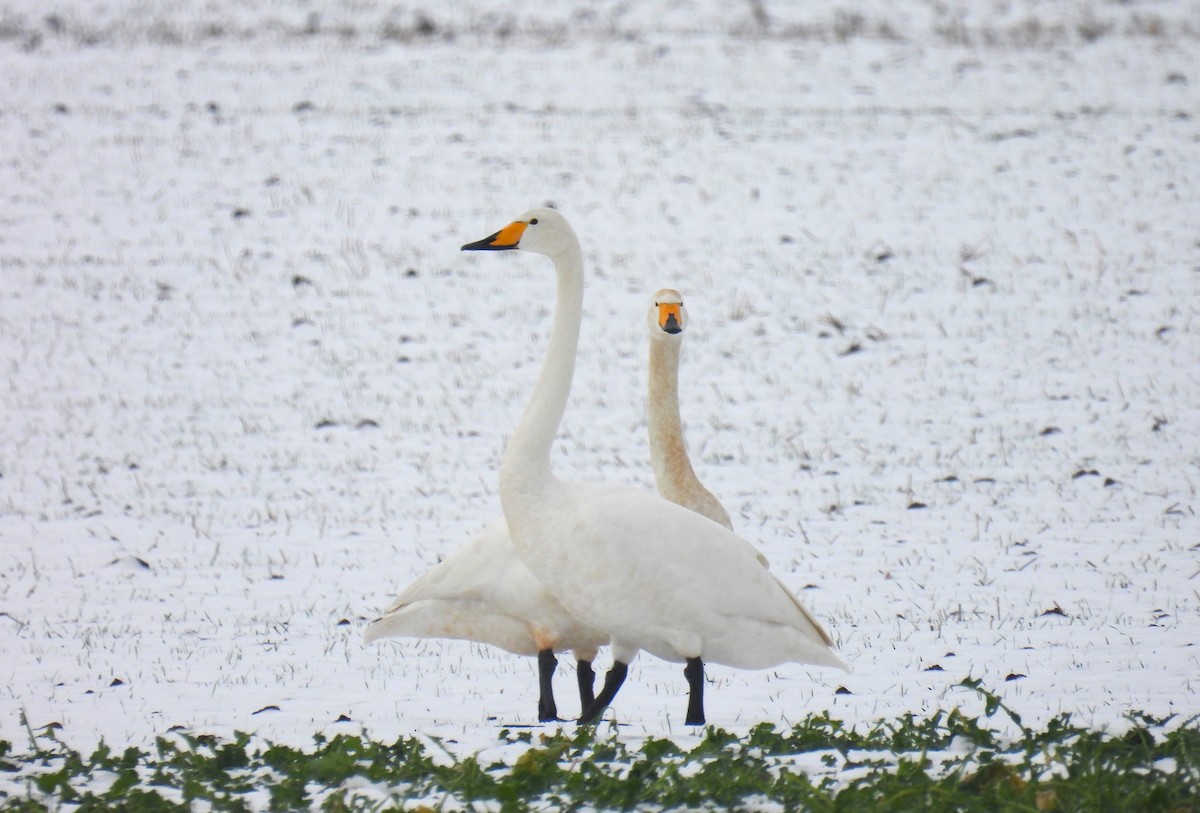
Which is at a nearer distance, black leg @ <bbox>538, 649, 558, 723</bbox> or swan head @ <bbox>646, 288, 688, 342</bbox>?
black leg @ <bbox>538, 649, 558, 723</bbox>

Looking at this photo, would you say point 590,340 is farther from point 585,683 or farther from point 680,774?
point 680,774

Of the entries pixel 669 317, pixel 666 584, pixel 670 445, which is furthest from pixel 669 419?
pixel 666 584

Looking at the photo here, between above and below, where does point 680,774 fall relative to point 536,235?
below

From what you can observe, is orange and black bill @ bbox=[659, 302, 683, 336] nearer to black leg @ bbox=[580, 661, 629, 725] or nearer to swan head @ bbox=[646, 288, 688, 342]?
swan head @ bbox=[646, 288, 688, 342]

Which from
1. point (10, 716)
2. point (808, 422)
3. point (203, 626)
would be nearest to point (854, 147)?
point (808, 422)

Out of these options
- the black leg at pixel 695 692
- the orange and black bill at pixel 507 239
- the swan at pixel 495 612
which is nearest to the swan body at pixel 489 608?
the swan at pixel 495 612

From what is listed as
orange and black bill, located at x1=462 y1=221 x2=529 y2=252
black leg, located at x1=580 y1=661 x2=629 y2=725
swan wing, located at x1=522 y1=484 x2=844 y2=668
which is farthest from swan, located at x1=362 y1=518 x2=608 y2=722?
orange and black bill, located at x1=462 y1=221 x2=529 y2=252

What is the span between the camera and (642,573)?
4.87 metres

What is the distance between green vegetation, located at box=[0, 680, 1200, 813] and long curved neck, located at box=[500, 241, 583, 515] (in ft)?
2.77

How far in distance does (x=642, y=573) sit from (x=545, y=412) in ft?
2.35

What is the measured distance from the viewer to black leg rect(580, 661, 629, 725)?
4969mm

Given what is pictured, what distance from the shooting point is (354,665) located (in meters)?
6.20

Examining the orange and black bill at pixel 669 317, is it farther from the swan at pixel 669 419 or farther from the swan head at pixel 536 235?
the swan head at pixel 536 235

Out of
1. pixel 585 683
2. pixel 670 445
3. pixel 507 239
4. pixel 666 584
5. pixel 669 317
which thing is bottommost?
pixel 585 683
